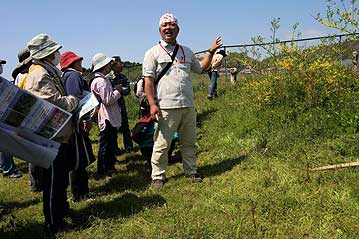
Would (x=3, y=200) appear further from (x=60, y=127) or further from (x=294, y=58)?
(x=294, y=58)

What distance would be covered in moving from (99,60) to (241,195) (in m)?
2.68

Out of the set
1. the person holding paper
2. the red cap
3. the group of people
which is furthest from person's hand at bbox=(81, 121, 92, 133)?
the person holding paper

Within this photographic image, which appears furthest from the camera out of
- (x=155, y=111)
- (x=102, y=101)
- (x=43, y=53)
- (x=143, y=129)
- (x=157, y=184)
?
(x=143, y=129)

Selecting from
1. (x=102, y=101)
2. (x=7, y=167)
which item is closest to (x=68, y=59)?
(x=102, y=101)

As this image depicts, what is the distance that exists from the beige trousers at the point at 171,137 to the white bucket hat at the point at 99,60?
1226 mm

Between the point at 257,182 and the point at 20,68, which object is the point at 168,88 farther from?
the point at 20,68

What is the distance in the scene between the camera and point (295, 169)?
15.2 ft

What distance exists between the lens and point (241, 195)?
4.14m

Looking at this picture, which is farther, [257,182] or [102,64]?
[102,64]

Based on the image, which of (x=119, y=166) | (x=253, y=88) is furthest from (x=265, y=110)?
(x=119, y=166)

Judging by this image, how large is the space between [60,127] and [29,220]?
1.46m

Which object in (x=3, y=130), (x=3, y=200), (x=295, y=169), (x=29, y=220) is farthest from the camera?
(x=3, y=200)

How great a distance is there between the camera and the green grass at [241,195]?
3.52 metres

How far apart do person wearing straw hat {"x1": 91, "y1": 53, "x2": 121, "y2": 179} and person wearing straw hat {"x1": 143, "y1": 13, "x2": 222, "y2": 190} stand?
3.00 ft
